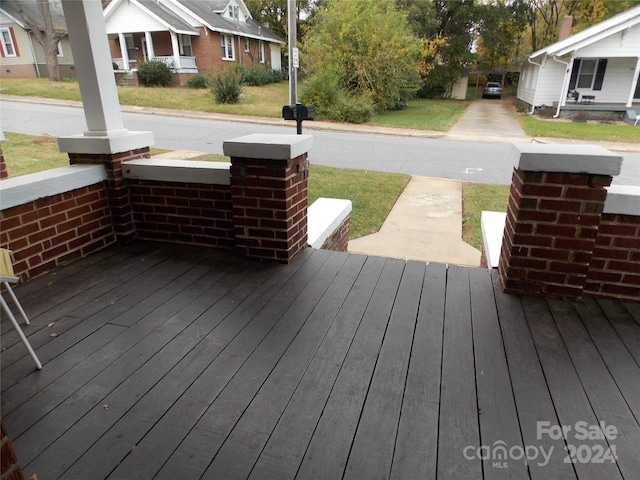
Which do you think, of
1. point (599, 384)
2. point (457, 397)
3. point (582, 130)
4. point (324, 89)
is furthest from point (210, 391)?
point (582, 130)

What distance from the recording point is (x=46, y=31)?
23.3 m

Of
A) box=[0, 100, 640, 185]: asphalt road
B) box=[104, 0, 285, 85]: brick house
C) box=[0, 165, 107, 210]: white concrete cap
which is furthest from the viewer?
box=[104, 0, 285, 85]: brick house

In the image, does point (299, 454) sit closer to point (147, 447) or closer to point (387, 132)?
point (147, 447)

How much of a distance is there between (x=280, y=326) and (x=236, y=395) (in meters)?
0.55

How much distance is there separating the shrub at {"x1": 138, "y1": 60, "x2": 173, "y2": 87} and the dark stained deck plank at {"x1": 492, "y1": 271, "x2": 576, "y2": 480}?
23861mm

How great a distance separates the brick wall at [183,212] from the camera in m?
3.22

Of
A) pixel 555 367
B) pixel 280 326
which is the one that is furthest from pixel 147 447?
pixel 555 367

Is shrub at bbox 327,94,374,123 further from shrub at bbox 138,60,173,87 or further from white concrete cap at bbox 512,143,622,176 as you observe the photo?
white concrete cap at bbox 512,143,622,176

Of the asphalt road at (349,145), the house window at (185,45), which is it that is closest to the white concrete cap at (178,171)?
the asphalt road at (349,145)

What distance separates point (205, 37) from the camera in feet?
80.5

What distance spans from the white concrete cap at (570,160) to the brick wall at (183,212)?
2.04 meters

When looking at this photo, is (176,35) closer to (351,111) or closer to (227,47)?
(227,47)

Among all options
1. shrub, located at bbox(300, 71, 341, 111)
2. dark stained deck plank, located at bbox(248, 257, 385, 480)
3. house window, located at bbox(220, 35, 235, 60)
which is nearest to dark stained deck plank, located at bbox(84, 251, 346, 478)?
dark stained deck plank, located at bbox(248, 257, 385, 480)

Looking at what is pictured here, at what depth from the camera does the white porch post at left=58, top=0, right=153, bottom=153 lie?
291 cm
